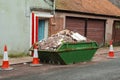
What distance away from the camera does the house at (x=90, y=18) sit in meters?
23.3

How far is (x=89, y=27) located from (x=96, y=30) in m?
1.10

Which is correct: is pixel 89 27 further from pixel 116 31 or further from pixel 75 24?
pixel 116 31

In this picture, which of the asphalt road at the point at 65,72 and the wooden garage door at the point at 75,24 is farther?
the wooden garage door at the point at 75,24

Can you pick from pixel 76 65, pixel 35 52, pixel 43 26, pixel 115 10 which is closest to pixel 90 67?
pixel 76 65

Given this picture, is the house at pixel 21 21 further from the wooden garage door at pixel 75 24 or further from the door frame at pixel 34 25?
the wooden garage door at pixel 75 24

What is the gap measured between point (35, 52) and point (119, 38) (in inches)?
645

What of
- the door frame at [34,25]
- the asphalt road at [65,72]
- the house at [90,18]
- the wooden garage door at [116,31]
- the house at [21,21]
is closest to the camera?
the asphalt road at [65,72]

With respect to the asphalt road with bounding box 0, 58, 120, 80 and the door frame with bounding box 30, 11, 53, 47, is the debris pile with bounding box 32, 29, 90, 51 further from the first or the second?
the door frame with bounding box 30, 11, 53, 47

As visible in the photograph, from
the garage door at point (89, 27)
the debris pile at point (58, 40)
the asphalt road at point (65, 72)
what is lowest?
the asphalt road at point (65, 72)

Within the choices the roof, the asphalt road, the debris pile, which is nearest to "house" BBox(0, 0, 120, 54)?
the roof

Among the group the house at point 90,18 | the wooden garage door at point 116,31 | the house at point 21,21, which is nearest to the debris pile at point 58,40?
the house at point 21,21

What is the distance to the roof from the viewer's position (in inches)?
939

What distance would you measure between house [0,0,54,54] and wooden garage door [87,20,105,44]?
19.0ft

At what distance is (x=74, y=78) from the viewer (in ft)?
39.7
